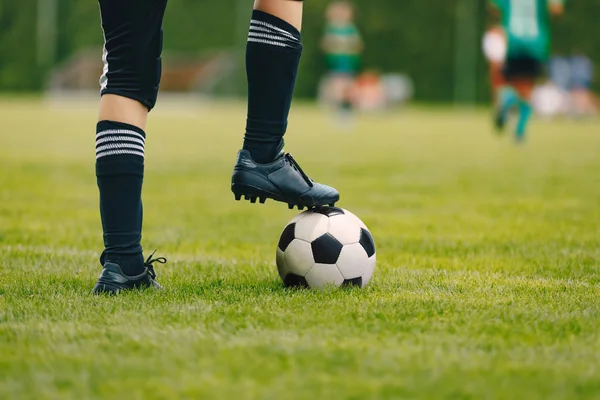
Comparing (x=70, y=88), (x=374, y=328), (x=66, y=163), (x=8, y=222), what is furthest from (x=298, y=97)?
(x=374, y=328)

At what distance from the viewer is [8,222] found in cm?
423

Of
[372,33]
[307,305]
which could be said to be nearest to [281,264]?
[307,305]

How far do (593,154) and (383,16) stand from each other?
53.7 ft

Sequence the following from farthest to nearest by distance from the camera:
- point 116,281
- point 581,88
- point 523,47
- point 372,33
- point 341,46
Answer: point 372,33 < point 581,88 < point 341,46 < point 523,47 < point 116,281

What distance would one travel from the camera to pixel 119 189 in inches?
101

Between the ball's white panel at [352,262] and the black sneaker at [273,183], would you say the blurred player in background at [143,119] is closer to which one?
the black sneaker at [273,183]

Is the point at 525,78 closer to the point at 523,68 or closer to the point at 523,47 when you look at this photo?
the point at 523,68

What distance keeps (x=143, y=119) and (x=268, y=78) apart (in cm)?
38

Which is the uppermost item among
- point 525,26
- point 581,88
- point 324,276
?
point 525,26

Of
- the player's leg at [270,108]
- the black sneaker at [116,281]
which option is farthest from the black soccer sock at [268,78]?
the black sneaker at [116,281]

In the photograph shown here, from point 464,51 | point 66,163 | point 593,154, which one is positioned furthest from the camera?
point 464,51

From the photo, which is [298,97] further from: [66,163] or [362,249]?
[362,249]

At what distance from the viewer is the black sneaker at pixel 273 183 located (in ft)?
8.82

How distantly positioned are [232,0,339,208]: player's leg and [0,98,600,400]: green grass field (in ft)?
0.96
